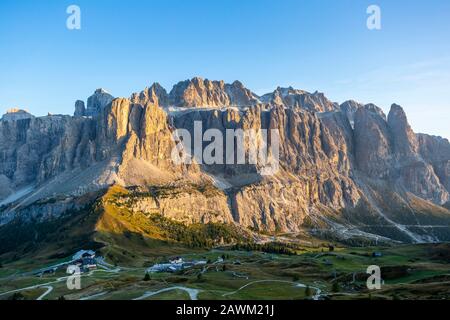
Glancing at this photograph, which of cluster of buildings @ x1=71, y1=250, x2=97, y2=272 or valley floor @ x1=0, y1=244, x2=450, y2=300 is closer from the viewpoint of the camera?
valley floor @ x1=0, y1=244, x2=450, y2=300

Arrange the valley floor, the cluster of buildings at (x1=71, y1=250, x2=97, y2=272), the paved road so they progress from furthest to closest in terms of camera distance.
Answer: the cluster of buildings at (x1=71, y1=250, x2=97, y2=272) → the valley floor → the paved road

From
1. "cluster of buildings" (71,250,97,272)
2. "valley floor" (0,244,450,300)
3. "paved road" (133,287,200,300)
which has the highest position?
"paved road" (133,287,200,300)

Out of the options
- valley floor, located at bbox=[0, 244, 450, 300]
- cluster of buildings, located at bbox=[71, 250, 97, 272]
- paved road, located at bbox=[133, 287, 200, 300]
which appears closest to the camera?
paved road, located at bbox=[133, 287, 200, 300]

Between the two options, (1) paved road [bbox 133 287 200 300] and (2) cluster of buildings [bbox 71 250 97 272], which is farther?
(2) cluster of buildings [bbox 71 250 97 272]

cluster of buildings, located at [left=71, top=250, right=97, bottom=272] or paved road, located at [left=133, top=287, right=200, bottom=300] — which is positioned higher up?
paved road, located at [left=133, top=287, right=200, bottom=300]

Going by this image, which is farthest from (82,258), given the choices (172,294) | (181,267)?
(172,294)

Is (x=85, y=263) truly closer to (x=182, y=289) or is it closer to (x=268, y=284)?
(x=268, y=284)

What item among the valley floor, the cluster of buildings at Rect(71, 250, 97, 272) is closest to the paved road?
the valley floor

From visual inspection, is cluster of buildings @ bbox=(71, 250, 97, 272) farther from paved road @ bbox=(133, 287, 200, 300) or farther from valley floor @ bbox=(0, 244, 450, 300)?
paved road @ bbox=(133, 287, 200, 300)

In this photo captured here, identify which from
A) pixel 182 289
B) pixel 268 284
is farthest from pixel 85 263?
pixel 182 289

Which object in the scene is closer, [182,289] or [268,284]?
[182,289]

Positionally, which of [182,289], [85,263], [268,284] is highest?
[182,289]
